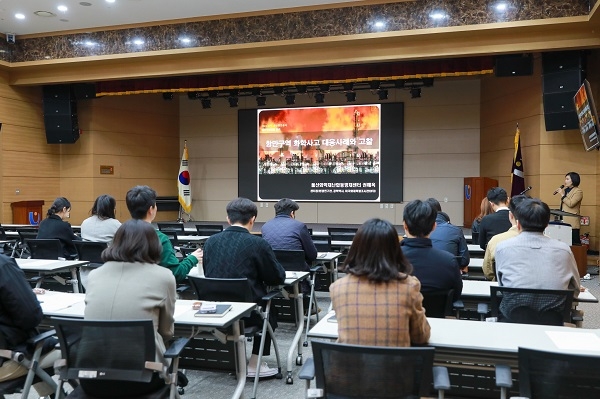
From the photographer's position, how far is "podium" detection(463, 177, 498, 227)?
9953 mm

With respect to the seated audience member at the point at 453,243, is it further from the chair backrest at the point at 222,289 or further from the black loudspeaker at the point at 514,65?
the black loudspeaker at the point at 514,65

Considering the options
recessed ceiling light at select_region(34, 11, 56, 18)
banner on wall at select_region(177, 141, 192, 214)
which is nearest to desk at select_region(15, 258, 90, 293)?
recessed ceiling light at select_region(34, 11, 56, 18)

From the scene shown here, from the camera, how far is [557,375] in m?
1.63

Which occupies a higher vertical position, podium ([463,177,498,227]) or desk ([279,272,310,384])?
podium ([463,177,498,227])

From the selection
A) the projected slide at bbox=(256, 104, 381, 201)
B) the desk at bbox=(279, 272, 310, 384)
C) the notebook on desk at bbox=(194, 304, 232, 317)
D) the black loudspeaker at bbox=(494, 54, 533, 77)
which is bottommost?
the desk at bbox=(279, 272, 310, 384)

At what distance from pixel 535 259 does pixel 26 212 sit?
10555 mm

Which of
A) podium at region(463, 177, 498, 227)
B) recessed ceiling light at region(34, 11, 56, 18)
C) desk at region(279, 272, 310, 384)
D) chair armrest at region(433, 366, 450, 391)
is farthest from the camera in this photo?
podium at region(463, 177, 498, 227)

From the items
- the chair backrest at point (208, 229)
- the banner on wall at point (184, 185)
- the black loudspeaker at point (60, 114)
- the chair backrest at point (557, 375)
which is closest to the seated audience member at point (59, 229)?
the chair backrest at point (208, 229)

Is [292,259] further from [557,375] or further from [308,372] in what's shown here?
[557,375]

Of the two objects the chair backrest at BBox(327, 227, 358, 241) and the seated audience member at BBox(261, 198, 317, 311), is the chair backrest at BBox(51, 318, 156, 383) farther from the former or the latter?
the chair backrest at BBox(327, 227, 358, 241)

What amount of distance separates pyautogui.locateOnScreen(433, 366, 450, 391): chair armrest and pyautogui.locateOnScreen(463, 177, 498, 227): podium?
8.55m

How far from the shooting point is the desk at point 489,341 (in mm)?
2043

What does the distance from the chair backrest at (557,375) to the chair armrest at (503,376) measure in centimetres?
11

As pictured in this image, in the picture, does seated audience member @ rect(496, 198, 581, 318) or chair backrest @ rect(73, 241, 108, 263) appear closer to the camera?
seated audience member @ rect(496, 198, 581, 318)
